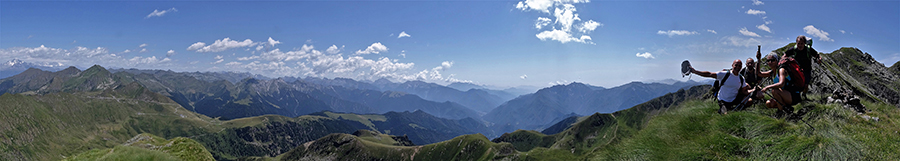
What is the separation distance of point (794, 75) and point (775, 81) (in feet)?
3.54

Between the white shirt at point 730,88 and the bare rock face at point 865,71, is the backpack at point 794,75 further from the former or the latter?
the bare rock face at point 865,71

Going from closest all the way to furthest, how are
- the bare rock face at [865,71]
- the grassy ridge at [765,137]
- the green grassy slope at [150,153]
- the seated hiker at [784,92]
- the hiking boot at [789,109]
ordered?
the grassy ridge at [765,137]
the hiking boot at [789,109]
the seated hiker at [784,92]
the green grassy slope at [150,153]
the bare rock face at [865,71]

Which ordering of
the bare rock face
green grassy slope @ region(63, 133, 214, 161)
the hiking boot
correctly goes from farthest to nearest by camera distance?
1. the bare rock face
2. green grassy slope @ region(63, 133, 214, 161)
3. the hiking boot

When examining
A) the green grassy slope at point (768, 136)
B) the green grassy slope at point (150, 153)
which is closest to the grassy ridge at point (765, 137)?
the green grassy slope at point (768, 136)

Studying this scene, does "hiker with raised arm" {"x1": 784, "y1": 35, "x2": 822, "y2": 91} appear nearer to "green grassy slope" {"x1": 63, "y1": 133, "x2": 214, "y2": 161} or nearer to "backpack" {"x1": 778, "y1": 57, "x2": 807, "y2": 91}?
"backpack" {"x1": 778, "y1": 57, "x2": 807, "y2": 91}

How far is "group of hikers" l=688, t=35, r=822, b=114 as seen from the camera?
12.0 m

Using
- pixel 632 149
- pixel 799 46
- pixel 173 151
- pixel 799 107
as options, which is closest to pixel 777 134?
pixel 632 149

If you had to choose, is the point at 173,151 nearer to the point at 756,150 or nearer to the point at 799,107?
the point at 756,150

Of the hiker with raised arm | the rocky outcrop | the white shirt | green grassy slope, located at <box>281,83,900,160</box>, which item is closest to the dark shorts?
the white shirt

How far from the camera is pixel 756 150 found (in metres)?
8.80

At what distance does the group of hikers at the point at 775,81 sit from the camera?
1197 cm

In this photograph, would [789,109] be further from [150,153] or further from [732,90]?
[150,153]

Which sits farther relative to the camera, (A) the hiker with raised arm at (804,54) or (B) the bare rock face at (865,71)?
(B) the bare rock face at (865,71)

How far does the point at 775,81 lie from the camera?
13148 mm
